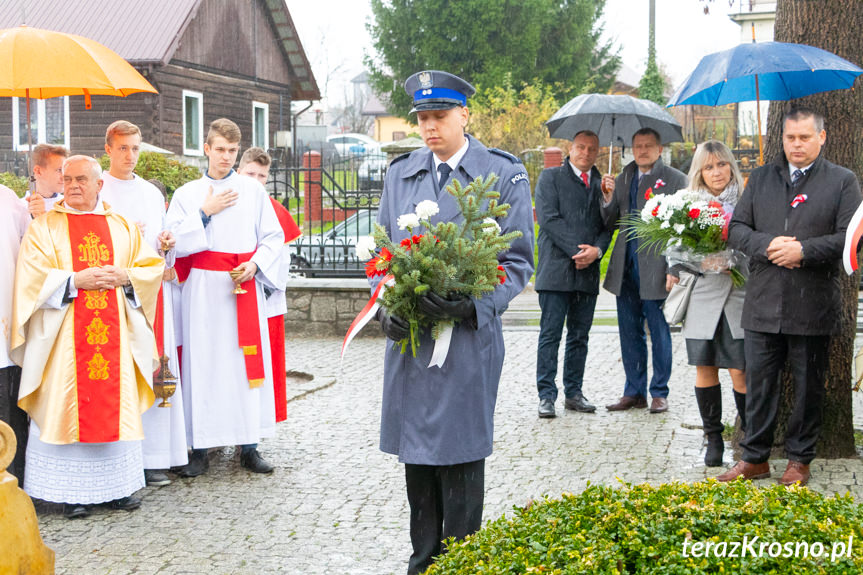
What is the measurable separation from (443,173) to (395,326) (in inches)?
28.9

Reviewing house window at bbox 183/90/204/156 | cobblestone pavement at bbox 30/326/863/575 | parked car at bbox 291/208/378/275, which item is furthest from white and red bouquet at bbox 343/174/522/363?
house window at bbox 183/90/204/156

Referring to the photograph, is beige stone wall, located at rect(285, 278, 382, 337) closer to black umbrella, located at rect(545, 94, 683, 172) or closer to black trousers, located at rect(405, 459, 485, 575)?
black umbrella, located at rect(545, 94, 683, 172)

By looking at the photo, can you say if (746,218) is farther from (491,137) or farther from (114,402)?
(491,137)

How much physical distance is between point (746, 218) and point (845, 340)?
3.78ft

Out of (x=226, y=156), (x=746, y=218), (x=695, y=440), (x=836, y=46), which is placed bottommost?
(x=695, y=440)

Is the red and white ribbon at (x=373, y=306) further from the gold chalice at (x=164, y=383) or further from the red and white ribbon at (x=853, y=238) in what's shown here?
the gold chalice at (x=164, y=383)

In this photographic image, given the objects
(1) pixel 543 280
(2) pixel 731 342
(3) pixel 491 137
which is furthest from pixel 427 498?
(3) pixel 491 137

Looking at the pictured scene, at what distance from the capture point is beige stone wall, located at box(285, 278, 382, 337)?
12086mm

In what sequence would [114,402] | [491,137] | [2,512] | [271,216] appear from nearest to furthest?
[2,512] < [114,402] < [271,216] < [491,137]

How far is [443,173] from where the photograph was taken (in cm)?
417

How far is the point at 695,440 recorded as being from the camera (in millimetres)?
6945

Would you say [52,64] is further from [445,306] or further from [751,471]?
[751,471]

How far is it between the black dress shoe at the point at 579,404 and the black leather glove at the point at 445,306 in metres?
4.19

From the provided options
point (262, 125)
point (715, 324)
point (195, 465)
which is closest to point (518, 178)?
point (715, 324)
